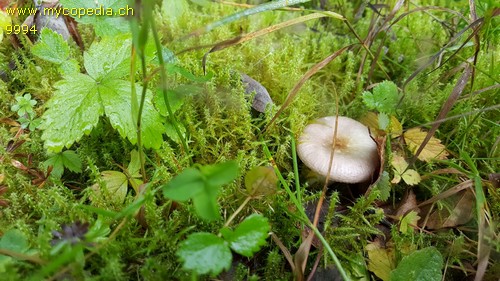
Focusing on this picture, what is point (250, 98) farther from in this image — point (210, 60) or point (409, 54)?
point (409, 54)

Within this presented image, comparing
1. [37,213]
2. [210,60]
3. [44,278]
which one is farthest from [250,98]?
[44,278]

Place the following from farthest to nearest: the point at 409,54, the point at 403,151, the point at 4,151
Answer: the point at 409,54 < the point at 403,151 < the point at 4,151

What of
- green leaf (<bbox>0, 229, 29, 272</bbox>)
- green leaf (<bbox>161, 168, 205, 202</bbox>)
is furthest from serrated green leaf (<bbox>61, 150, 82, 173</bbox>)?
green leaf (<bbox>161, 168, 205, 202</bbox>)

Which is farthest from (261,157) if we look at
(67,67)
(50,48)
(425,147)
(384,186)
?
(50,48)

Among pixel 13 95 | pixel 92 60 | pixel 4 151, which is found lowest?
pixel 4 151

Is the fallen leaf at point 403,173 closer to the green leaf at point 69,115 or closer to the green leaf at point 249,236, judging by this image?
the green leaf at point 249,236

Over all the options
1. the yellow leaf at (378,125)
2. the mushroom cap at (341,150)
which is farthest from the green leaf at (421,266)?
the yellow leaf at (378,125)
